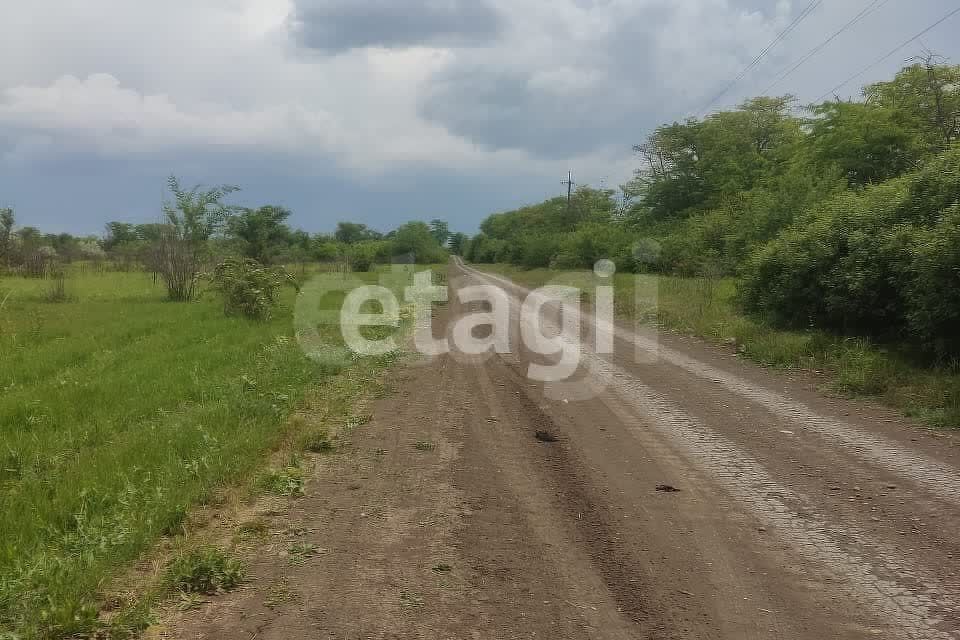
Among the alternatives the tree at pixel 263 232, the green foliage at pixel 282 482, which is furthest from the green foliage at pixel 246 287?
the tree at pixel 263 232

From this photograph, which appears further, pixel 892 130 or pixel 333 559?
pixel 892 130

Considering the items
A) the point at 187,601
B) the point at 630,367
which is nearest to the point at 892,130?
the point at 630,367

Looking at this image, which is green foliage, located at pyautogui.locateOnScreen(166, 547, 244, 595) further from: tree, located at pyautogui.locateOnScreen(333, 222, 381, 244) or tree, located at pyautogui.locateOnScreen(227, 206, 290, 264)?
tree, located at pyautogui.locateOnScreen(333, 222, 381, 244)

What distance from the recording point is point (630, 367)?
32.5 ft

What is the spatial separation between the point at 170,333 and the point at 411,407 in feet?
28.2

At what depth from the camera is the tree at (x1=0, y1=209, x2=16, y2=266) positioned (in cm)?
2338

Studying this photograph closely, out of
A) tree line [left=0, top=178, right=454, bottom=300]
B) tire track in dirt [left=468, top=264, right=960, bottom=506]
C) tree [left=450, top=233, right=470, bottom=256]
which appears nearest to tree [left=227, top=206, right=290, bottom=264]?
tree line [left=0, top=178, right=454, bottom=300]

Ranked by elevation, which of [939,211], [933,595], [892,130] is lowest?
[933,595]

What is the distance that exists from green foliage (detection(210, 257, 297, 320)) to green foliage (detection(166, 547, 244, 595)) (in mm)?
13174

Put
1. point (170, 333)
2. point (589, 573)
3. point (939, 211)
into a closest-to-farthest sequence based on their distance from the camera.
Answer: point (589, 573) → point (939, 211) → point (170, 333)

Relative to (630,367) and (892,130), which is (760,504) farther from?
(892,130)

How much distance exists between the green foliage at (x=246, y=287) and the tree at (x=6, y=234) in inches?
485

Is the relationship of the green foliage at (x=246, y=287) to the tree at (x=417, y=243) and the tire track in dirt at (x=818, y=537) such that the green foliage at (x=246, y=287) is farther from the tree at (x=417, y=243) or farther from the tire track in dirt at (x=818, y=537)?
the tree at (x=417, y=243)

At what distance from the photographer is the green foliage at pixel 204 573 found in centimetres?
359
